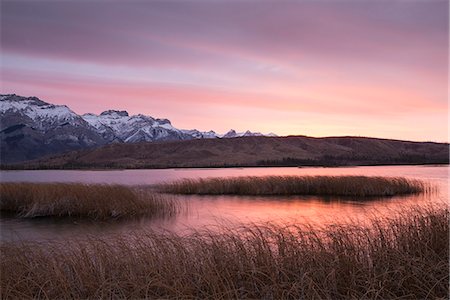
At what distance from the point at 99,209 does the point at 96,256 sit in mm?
12875

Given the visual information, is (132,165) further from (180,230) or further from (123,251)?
(123,251)

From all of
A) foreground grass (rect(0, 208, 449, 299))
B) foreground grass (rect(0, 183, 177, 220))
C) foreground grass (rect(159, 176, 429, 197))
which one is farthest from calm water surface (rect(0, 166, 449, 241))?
foreground grass (rect(0, 208, 449, 299))

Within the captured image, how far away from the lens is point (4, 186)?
24.7 m

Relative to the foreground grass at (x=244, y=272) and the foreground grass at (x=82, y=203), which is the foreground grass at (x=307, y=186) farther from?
the foreground grass at (x=244, y=272)

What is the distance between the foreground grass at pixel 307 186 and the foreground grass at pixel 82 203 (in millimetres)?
10469

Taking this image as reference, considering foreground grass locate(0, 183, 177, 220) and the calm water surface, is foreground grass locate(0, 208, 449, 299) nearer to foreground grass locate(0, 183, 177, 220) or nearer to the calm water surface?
the calm water surface

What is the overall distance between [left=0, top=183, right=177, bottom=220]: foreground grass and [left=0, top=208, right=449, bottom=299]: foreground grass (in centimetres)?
1179

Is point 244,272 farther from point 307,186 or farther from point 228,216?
point 307,186

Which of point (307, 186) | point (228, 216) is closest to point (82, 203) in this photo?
point (228, 216)

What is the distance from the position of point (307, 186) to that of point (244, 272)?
26.7m

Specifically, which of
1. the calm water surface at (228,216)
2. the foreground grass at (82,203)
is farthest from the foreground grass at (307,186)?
the foreground grass at (82,203)

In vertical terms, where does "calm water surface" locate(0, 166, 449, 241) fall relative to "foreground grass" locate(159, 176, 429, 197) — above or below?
below

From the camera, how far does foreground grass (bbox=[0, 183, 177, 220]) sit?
20672 millimetres

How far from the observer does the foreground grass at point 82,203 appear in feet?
67.8
